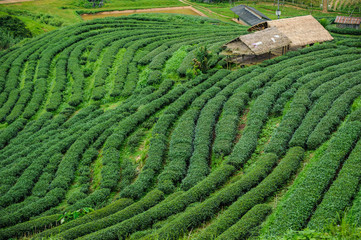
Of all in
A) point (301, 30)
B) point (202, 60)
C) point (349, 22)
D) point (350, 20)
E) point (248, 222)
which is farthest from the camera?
point (350, 20)

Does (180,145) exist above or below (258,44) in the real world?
below

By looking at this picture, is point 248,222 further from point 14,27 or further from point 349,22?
point 14,27

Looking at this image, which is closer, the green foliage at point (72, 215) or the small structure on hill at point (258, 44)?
the green foliage at point (72, 215)

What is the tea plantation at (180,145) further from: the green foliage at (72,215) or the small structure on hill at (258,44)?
the small structure on hill at (258,44)

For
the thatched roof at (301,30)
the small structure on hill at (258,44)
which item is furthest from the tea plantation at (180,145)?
the thatched roof at (301,30)

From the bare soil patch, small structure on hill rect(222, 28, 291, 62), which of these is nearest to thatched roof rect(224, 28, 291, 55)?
small structure on hill rect(222, 28, 291, 62)

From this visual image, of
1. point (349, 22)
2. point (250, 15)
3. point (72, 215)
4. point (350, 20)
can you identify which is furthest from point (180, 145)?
point (250, 15)

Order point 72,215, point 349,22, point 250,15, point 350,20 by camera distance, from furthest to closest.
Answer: point 250,15
point 350,20
point 349,22
point 72,215

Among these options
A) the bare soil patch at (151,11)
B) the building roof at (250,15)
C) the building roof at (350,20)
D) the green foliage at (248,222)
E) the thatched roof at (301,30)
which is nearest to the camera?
the green foliage at (248,222)
